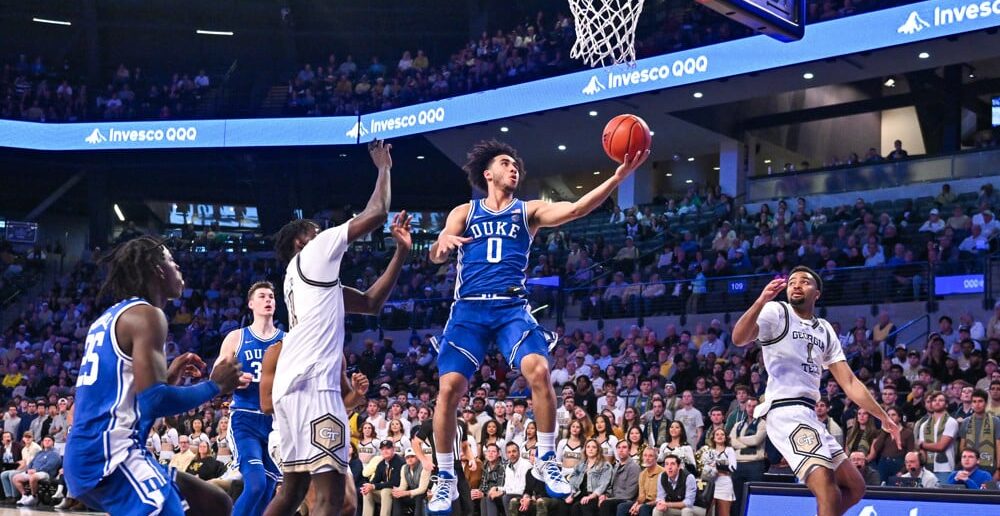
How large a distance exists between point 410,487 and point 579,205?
8.56 meters

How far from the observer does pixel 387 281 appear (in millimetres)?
6828

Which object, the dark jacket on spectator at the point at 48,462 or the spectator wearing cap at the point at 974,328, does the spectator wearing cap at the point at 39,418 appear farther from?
the spectator wearing cap at the point at 974,328

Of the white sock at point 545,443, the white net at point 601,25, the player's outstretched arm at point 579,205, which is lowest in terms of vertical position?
the white sock at point 545,443

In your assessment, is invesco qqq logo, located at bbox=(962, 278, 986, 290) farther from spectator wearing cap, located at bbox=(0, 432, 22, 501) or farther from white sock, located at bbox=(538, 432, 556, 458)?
spectator wearing cap, located at bbox=(0, 432, 22, 501)

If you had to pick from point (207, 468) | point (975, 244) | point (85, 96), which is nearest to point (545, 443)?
point (207, 468)

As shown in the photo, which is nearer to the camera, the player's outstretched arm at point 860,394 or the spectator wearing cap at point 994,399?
the player's outstretched arm at point 860,394

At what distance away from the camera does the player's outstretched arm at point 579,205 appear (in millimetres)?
7188

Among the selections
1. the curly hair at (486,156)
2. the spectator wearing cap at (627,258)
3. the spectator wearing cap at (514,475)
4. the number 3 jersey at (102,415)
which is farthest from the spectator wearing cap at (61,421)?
the number 3 jersey at (102,415)

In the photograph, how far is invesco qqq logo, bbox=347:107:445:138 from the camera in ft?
90.6

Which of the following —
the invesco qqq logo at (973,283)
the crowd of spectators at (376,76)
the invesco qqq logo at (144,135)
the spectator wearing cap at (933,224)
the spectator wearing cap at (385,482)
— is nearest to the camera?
the spectator wearing cap at (385,482)

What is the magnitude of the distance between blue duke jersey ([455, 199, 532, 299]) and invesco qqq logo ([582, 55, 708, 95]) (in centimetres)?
1619

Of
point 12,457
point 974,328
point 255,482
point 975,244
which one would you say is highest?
point 975,244

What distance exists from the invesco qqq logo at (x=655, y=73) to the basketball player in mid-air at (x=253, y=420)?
1593 cm

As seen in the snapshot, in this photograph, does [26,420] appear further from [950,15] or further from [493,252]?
[950,15]
